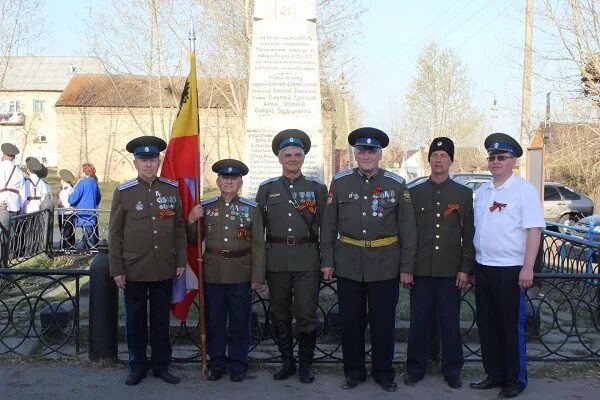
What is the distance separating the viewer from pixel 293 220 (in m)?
4.74

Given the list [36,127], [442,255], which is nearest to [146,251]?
[442,255]

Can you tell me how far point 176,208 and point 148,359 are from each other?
117 centimetres

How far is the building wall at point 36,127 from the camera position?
173 feet

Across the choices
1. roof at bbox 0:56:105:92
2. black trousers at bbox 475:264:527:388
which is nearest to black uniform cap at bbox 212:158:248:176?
black trousers at bbox 475:264:527:388

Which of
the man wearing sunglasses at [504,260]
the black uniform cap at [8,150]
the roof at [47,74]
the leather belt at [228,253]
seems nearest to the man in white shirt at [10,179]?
the black uniform cap at [8,150]

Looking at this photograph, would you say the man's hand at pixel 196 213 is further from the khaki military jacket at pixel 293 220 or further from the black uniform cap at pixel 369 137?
the black uniform cap at pixel 369 137

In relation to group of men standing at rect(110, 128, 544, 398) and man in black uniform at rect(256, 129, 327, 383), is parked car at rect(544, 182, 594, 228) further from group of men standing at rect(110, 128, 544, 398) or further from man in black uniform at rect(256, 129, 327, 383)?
man in black uniform at rect(256, 129, 327, 383)

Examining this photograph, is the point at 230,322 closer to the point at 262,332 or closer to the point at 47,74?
the point at 262,332

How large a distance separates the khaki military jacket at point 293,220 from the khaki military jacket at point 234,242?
0.30 feet

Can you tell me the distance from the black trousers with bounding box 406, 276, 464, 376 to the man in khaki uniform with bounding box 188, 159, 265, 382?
46.0 inches

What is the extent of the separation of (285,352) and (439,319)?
1183mm

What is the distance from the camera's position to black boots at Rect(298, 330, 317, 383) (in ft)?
15.8

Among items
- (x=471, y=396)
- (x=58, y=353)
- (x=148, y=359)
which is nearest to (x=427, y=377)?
(x=471, y=396)

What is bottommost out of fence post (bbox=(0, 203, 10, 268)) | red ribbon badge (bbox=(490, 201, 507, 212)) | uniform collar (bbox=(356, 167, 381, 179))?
fence post (bbox=(0, 203, 10, 268))
